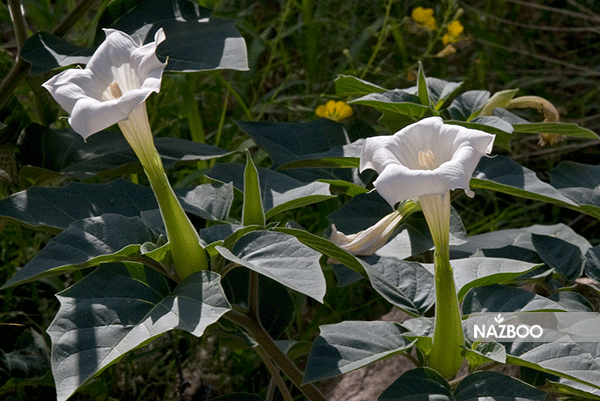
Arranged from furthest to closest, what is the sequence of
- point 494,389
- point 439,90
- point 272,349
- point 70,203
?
point 439,90
point 70,203
point 272,349
point 494,389

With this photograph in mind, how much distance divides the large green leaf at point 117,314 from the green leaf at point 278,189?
215 mm

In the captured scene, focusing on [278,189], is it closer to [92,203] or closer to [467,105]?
[92,203]

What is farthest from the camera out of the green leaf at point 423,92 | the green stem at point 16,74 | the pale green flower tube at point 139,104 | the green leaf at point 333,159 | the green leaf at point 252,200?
the green stem at point 16,74

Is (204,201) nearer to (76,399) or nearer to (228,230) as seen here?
(228,230)

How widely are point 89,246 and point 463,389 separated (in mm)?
573

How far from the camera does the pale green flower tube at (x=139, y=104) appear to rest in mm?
907

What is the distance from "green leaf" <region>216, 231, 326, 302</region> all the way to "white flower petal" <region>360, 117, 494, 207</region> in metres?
0.14

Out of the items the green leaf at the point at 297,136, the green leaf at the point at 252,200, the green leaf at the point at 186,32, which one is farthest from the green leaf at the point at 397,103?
the green leaf at the point at 252,200

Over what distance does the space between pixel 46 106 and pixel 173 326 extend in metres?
1.07

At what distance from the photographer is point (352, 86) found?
1.47m

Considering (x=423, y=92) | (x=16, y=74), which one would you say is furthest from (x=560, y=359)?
(x=16, y=74)

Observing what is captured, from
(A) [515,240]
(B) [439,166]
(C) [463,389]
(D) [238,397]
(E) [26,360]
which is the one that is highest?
(B) [439,166]

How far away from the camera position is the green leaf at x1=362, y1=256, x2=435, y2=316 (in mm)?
1046

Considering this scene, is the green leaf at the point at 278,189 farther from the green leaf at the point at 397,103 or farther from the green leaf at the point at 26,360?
the green leaf at the point at 26,360
